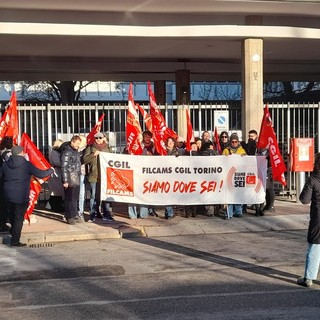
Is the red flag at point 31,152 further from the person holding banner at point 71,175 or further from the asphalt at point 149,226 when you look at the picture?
the asphalt at point 149,226

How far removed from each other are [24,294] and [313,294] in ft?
11.5

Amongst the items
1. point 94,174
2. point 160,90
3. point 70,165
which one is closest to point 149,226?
point 94,174

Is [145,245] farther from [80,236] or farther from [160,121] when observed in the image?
[160,121]

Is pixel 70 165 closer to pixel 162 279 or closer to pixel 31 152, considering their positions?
pixel 31 152

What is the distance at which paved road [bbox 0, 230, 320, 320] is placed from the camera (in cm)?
591

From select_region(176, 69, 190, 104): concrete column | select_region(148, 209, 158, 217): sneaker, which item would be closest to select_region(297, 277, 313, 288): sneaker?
select_region(148, 209, 158, 217): sneaker

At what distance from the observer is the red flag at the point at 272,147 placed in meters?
12.1

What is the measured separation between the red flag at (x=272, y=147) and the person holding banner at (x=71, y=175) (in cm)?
Answer: 424

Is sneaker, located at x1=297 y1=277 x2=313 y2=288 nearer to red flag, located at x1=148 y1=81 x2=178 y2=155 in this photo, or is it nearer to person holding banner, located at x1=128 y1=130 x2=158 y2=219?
person holding banner, located at x1=128 y1=130 x2=158 y2=219

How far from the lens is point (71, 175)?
10.8 m

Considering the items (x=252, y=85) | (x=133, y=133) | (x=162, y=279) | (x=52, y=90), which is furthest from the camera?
(x=52, y=90)

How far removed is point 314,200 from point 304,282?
3.37 ft

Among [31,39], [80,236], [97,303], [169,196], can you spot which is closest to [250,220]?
[169,196]

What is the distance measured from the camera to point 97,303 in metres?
6.25
